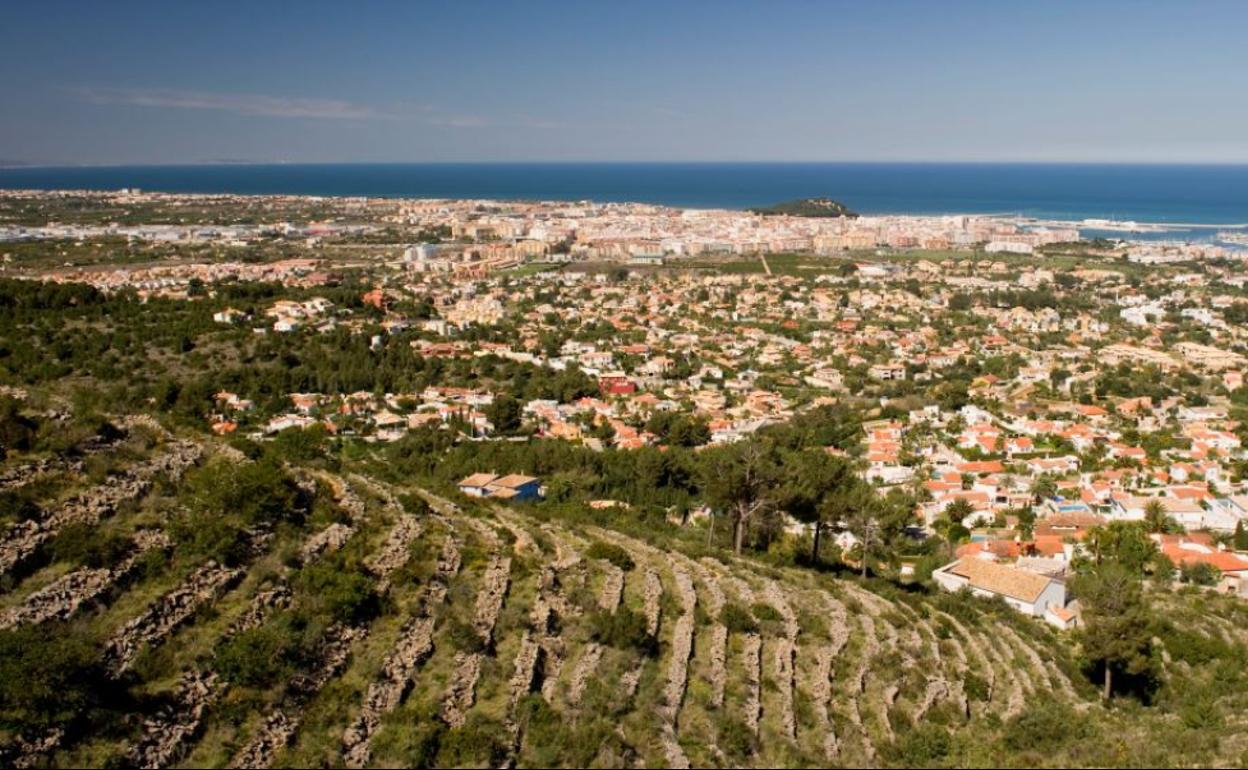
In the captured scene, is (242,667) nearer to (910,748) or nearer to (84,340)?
(910,748)

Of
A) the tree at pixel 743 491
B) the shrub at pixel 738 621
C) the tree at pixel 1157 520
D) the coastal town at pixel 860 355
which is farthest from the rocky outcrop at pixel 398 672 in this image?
the tree at pixel 1157 520

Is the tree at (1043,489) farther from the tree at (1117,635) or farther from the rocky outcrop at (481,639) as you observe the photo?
the rocky outcrop at (481,639)

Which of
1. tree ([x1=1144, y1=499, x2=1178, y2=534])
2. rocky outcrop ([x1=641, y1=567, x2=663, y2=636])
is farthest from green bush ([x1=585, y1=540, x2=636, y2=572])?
tree ([x1=1144, y1=499, x2=1178, y2=534])

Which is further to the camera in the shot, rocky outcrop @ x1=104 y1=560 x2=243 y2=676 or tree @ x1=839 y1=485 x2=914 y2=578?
tree @ x1=839 y1=485 x2=914 y2=578

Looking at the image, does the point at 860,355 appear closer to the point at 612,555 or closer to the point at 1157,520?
the point at 1157,520

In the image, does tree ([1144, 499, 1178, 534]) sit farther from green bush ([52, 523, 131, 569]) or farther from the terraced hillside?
green bush ([52, 523, 131, 569])

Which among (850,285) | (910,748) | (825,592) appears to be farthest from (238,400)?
(850,285)
